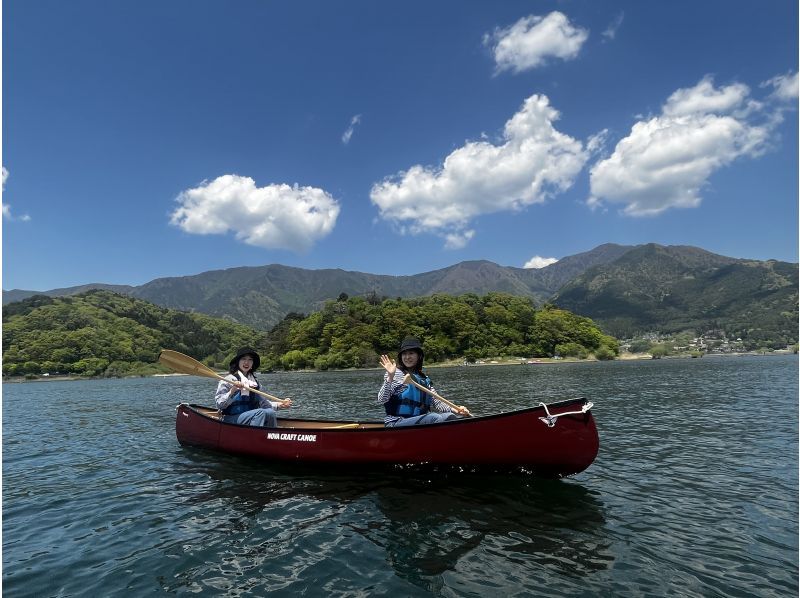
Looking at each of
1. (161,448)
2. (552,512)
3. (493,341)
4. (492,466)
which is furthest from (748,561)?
(493,341)

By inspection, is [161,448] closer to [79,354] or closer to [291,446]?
[291,446]

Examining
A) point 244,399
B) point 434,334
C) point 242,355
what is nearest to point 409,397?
point 242,355

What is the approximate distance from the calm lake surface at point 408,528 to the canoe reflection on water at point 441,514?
0.04m

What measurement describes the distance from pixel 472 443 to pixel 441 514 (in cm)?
176

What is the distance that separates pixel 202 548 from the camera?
7301 mm

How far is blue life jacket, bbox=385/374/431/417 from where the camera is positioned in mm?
11375

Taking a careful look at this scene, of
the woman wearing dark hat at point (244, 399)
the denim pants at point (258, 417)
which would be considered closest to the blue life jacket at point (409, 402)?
the woman wearing dark hat at point (244, 399)

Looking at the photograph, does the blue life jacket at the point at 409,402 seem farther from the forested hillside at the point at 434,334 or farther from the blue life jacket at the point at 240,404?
the forested hillside at the point at 434,334

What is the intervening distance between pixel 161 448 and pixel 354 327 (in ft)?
382

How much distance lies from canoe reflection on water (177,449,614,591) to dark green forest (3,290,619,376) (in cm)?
10765

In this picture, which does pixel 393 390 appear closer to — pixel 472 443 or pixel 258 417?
pixel 472 443

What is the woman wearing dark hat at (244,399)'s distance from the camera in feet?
43.6

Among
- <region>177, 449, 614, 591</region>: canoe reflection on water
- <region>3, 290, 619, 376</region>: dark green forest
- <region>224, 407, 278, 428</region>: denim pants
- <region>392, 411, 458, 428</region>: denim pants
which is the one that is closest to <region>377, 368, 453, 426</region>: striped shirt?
<region>392, 411, 458, 428</region>: denim pants

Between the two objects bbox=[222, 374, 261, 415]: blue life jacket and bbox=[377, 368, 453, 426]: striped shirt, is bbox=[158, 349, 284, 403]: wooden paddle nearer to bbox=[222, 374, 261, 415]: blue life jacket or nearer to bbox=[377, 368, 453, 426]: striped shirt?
bbox=[222, 374, 261, 415]: blue life jacket
